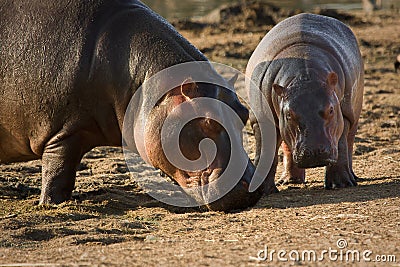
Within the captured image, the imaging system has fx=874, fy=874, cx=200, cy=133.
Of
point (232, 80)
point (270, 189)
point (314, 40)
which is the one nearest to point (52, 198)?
point (232, 80)

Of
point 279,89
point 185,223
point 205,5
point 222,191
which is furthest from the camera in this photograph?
point 205,5

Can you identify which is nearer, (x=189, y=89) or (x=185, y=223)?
(x=185, y=223)

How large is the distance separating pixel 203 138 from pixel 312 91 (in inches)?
42.3

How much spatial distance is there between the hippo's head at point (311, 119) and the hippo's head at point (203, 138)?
2.05 ft

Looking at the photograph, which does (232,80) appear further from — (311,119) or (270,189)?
(270,189)

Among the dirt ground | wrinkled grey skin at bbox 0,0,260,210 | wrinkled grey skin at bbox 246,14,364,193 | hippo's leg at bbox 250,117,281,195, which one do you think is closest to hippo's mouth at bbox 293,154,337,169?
wrinkled grey skin at bbox 246,14,364,193

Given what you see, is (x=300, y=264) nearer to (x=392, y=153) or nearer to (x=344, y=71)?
(x=344, y=71)

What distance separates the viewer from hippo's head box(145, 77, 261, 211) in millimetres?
5445

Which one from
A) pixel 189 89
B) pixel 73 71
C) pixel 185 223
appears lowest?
pixel 185 223

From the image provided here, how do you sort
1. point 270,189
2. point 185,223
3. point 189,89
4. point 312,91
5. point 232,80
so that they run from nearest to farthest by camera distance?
1. point 185,223
2. point 189,89
3. point 232,80
4. point 312,91
5. point 270,189

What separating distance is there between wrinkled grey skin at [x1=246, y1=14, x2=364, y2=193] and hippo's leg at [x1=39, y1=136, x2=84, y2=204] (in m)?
1.48

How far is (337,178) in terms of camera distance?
652 centimetres

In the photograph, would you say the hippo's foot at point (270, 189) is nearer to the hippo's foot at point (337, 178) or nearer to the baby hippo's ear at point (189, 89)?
the hippo's foot at point (337, 178)

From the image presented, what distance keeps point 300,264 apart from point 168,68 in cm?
219
